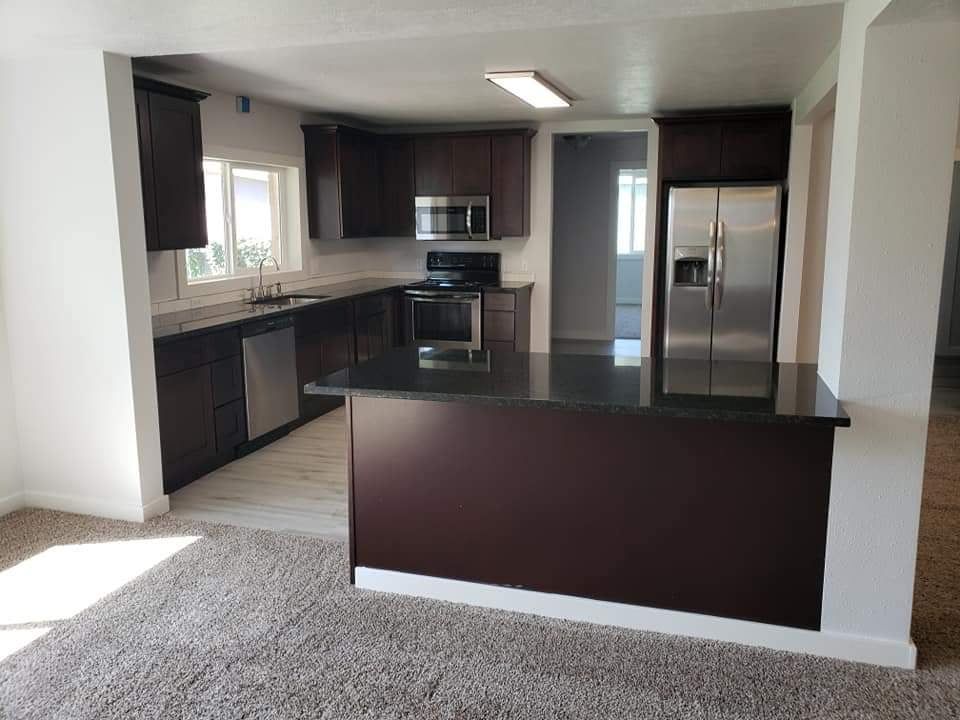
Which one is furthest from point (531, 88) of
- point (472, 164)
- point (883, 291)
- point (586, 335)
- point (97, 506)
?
point (586, 335)

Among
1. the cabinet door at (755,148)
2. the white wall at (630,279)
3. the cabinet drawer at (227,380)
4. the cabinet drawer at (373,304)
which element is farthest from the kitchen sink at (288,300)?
the white wall at (630,279)

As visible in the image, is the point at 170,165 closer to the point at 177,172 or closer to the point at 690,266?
the point at 177,172

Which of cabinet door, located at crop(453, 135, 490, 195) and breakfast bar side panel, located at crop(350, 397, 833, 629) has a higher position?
cabinet door, located at crop(453, 135, 490, 195)

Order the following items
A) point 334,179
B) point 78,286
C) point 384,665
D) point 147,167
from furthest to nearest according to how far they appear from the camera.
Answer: point 334,179
point 147,167
point 78,286
point 384,665

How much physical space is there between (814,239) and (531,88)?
2512 millimetres

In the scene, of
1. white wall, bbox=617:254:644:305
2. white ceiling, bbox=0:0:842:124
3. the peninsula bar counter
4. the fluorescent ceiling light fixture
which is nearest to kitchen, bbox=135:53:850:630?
the peninsula bar counter

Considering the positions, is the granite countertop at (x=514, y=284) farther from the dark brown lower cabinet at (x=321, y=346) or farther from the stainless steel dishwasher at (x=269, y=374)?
the stainless steel dishwasher at (x=269, y=374)

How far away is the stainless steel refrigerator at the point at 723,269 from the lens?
5.71 meters

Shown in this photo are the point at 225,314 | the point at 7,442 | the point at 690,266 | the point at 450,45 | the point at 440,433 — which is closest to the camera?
the point at 440,433

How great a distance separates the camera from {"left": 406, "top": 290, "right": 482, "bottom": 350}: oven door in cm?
639

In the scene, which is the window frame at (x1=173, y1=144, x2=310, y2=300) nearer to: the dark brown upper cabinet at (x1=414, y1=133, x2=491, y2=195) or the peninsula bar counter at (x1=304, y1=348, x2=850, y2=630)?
the dark brown upper cabinet at (x1=414, y1=133, x2=491, y2=195)

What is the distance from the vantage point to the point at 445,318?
21.2 ft

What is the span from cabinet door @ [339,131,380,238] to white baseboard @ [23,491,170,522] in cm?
308

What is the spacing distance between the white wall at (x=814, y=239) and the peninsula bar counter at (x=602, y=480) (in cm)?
310
